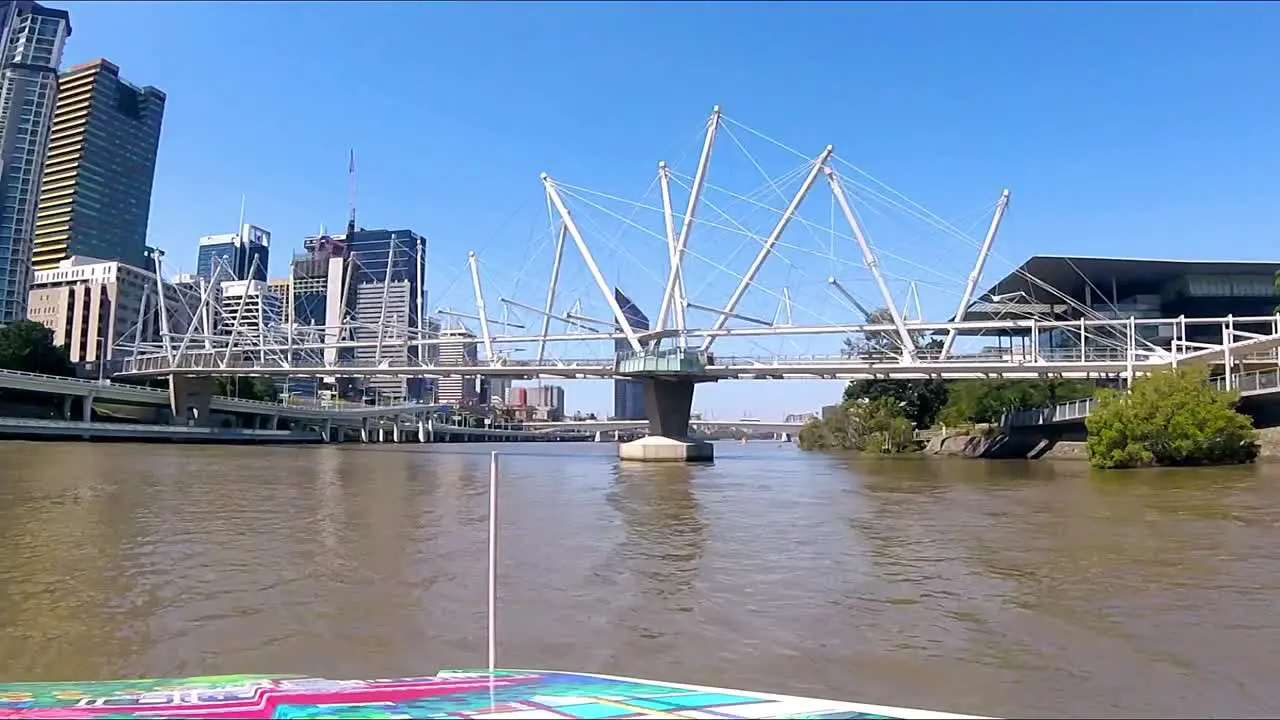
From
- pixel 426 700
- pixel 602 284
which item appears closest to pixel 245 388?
pixel 602 284

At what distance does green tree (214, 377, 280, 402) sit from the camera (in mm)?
127125

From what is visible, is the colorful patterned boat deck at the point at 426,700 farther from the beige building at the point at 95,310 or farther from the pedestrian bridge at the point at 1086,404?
the beige building at the point at 95,310

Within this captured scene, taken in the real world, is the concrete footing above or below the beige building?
below

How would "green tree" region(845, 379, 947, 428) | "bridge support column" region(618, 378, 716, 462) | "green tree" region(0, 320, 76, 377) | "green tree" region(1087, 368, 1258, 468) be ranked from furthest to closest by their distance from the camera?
"green tree" region(845, 379, 947, 428)
"green tree" region(0, 320, 76, 377)
"bridge support column" region(618, 378, 716, 462)
"green tree" region(1087, 368, 1258, 468)

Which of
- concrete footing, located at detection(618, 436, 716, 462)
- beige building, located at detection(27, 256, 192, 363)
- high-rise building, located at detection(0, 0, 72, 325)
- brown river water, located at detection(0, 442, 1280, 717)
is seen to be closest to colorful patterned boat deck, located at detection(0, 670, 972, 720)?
brown river water, located at detection(0, 442, 1280, 717)

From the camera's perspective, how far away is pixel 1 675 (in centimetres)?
804

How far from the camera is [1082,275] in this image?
87.6 m

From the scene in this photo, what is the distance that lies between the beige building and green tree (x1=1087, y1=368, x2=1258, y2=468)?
14561 cm

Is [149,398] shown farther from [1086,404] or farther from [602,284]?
[1086,404]

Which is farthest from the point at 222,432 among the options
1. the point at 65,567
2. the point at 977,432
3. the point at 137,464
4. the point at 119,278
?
the point at 65,567

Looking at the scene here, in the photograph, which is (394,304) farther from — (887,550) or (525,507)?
(887,550)

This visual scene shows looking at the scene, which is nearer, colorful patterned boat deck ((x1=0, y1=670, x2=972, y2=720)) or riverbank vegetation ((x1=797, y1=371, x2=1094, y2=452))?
colorful patterned boat deck ((x1=0, y1=670, x2=972, y2=720))

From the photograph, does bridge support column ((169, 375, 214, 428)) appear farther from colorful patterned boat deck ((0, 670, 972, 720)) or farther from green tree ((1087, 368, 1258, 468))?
colorful patterned boat deck ((0, 670, 972, 720))

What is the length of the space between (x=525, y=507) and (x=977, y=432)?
212 feet
